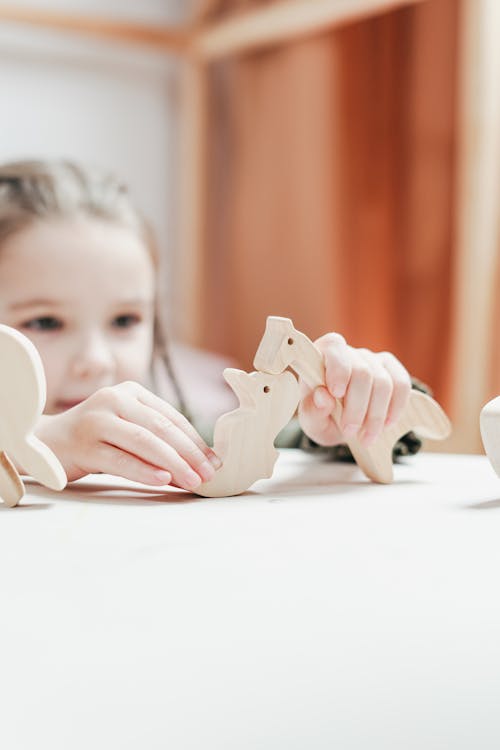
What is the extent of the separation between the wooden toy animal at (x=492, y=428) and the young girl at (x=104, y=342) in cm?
7

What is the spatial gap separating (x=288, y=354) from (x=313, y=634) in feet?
0.79

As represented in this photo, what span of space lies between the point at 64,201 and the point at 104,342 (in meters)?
0.22

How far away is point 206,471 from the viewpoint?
486 millimetres

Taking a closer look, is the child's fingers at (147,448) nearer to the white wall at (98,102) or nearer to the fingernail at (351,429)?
the fingernail at (351,429)

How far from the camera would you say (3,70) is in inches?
72.5

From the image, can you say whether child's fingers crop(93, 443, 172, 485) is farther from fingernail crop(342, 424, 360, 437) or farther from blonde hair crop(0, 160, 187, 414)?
blonde hair crop(0, 160, 187, 414)

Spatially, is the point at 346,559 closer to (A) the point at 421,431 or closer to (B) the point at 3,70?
(A) the point at 421,431

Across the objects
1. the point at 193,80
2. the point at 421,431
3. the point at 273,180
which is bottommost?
the point at 421,431

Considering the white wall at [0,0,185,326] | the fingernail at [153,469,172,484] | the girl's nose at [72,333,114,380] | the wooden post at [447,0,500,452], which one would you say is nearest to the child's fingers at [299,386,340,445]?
the fingernail at [153,469,172,484]

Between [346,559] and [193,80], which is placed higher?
[193,80]

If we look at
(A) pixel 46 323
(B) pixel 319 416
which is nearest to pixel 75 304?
(A) pixel 46 323

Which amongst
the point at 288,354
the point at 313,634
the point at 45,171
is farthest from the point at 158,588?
the point at 45,171

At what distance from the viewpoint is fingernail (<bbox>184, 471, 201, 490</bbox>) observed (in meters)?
0.48

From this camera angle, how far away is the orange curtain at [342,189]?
1.44 metres
